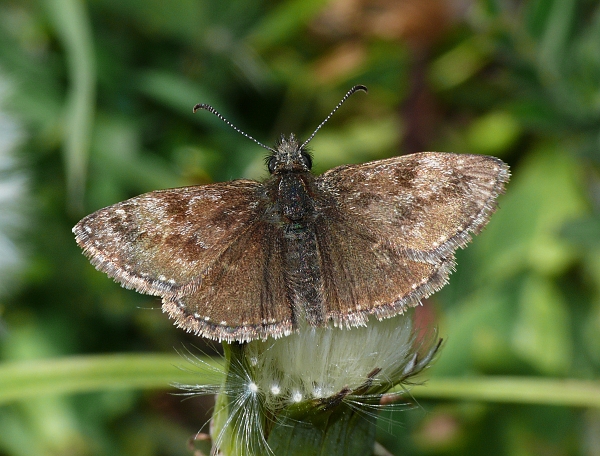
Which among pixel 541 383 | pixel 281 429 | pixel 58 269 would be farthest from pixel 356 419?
pixel 58 269

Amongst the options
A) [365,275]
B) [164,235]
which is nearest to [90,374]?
[164,235]

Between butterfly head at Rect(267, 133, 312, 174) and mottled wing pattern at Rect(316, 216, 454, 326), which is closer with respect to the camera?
mottled wing pattern at Rect(316, 216, 454, 326)

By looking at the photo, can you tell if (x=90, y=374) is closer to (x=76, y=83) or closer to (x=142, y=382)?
(x=142, y=382)

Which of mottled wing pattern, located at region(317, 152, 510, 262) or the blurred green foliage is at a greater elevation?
the blurred green foliage

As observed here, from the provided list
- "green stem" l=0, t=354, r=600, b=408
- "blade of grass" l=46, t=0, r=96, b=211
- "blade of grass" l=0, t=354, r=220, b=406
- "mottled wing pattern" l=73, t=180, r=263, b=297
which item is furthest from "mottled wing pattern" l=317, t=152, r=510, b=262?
"blade of grass" l=46, t=0, r=96, b=211

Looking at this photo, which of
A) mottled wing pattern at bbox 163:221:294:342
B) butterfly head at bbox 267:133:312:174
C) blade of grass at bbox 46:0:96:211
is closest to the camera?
mottled wing pattern at bbox 163:221:294:342

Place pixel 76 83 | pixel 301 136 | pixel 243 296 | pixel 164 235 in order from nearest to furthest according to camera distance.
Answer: pixel 243 296
pixel 164 235
pixel 76 83
pixel 301 136

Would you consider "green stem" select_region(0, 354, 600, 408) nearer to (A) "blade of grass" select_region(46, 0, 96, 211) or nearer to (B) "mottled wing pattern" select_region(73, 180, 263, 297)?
(B) "mottled wing pattern" select_region(73, 180, 263, 297)

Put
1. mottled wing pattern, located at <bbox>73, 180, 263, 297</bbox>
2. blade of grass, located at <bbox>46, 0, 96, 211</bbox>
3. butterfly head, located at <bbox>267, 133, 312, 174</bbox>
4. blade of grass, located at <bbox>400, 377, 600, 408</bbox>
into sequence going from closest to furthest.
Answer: mottled wing pattern, located at <bbox>73, 180, 263, 297</bbox>, butterfly head, located at <bbox>267, 133, 312, 174</bbox>, blade of grass, located at <bbox>400, 377, 600, 408</bbox>, blade of grass, located at <bbox>46, 0, 96, 211</bbox>
